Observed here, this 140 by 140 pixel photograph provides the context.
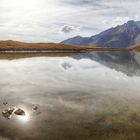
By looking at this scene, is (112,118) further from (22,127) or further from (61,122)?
(22,127)

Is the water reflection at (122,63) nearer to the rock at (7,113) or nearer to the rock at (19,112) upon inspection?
the rock at (19,112)

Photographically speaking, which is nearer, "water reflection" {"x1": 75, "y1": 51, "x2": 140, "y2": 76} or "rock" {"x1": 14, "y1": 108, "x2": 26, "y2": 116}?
"rock" {"x1": 14, "y1": 108, "x2": 26, "y2": 116}

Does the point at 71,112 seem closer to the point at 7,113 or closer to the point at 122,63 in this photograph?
the point at 7,113

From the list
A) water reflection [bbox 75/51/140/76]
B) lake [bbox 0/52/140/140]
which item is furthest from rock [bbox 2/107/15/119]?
water reflection [bbox 75/51/140/76]

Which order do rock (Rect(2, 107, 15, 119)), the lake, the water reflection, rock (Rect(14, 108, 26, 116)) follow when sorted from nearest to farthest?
the lake
rock (Rect(2, 107, 15, 119))
rock (Rect(14, 108, 26, 116))
the water reflection

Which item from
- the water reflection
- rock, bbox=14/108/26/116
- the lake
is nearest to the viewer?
the lake

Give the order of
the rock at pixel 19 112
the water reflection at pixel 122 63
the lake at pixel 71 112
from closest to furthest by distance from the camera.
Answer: the lake at pixel 71 112 → the rock at pixel 19 112 → the water reflection at pixel 122 63

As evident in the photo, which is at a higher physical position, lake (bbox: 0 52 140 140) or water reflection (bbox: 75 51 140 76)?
water reflection (bbox: 75 51 140 76)

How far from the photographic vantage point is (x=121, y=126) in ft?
66.3

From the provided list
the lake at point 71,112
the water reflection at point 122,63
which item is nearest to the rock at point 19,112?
the lake at point 71,112

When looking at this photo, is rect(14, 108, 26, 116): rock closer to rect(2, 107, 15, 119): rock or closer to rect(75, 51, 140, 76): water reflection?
rect(2, 107, 15, 119): rock

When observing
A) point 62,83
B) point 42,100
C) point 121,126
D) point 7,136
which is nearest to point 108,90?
point 62,83

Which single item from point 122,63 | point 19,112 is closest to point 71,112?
point 19,112

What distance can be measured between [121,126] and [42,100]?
370 inches
